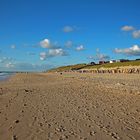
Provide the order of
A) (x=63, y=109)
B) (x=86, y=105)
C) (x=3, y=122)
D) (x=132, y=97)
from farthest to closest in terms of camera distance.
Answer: (x=132, y=97)
(x=86, y=105)
(x=63, y=109)
(x=3, y=122)

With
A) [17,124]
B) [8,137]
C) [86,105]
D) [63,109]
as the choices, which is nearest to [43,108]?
[63,109]

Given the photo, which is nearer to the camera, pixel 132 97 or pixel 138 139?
pixel 138 139

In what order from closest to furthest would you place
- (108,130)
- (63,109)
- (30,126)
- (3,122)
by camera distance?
(108,130), (30,126), (3,122), (63,109)

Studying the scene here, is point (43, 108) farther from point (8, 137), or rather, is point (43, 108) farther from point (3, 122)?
point (8, 137)

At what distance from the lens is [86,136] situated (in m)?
10.5

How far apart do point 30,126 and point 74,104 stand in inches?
239

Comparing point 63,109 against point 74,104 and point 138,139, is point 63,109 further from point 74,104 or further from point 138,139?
point 138,139

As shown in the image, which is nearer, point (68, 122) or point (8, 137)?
point (8, 137)

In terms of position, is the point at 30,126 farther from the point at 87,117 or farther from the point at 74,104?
the point at 74,104

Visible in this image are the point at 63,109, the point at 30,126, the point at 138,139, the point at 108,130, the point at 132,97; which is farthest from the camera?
the point at 132,97

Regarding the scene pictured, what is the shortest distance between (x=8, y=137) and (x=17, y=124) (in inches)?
76.7

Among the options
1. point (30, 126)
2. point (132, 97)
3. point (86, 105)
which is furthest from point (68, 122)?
point (132, 97)

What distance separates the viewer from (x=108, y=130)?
11.3 m

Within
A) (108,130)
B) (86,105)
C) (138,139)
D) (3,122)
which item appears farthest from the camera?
(86,105)
